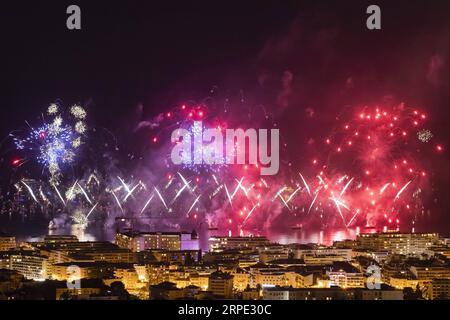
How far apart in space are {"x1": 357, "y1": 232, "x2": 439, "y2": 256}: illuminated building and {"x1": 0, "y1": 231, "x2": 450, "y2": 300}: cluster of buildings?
0.05 ft

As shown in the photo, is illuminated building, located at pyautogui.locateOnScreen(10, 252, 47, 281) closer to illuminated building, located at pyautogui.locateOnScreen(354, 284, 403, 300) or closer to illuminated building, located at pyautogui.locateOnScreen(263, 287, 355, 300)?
illuminated building, located at pyautogui.locateOnScreen(263, 287, 355, 300)

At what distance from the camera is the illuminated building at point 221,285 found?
8.59 metres

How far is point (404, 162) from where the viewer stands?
15414 millimetres

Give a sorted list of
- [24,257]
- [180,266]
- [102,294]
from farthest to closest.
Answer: [24,257] < [180,266] < [102,294]

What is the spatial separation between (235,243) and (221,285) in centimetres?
439

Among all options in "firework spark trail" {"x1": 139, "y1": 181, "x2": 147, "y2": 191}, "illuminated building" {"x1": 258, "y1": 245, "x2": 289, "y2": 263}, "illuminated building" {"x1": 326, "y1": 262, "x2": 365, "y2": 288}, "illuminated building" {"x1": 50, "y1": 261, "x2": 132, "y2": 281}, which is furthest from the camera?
"firework spark trail" {"x1": 139, "y1": 181, "x2": 147, "y2": 191}

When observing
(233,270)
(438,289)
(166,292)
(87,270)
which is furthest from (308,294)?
(87,270)

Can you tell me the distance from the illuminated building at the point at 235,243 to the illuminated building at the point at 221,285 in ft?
11.9

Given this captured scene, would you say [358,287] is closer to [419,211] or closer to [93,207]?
[419,211]

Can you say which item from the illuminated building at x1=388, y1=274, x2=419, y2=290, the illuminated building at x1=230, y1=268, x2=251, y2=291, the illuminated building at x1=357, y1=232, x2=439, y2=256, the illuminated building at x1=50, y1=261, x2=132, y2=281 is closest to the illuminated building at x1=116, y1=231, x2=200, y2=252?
the illuminated building at x1=357, y1=232, x2=439, y2=256

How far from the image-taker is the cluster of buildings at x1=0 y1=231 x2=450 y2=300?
8312 mm

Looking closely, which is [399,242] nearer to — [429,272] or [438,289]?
[429,272]
